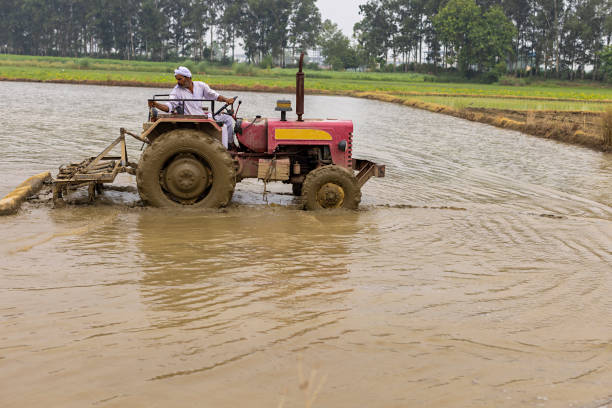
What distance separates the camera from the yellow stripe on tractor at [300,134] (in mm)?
7418

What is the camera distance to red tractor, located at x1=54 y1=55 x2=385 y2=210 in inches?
278

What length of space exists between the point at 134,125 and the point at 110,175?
35.2ft

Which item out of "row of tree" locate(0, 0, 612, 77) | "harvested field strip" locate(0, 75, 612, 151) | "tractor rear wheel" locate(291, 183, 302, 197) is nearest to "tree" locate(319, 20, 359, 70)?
"row of tree" locate(0, 0, 612, 77)

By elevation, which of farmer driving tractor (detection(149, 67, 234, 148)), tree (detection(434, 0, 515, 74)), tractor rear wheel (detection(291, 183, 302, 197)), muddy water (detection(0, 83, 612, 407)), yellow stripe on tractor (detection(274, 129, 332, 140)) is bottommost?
muddy water (detection(0, 83, 612, 407))

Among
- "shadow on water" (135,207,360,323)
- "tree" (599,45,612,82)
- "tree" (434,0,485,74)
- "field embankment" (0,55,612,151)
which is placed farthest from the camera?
"tree" (434,0,485,74)

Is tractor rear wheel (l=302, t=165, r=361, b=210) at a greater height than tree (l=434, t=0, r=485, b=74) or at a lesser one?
lesser

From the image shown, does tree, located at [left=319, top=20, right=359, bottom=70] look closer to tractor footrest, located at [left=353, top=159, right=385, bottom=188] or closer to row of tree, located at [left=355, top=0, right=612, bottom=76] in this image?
row of tree, located at [left=355, top=0, right=612, bottom=76]

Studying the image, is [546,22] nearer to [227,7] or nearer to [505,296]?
[227,7]

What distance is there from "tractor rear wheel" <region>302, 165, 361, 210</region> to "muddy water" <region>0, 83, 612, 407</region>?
0.17m

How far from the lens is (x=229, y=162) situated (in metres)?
7.07

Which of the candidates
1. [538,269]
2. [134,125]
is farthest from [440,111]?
[538,269]

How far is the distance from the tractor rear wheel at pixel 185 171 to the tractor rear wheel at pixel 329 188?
35.7 inches

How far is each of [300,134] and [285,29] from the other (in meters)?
90.9

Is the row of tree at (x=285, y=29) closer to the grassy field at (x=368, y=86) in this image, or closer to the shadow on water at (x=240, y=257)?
the grassy field at (x=368, y=86)
